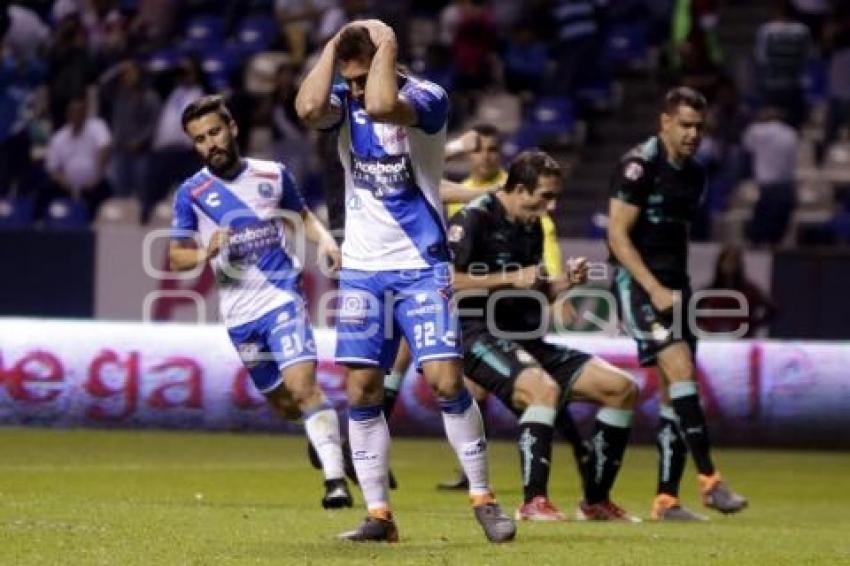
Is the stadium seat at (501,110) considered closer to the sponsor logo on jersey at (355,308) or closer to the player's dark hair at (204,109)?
the player's dark hair at (204,109)

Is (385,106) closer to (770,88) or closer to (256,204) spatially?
(256,204)

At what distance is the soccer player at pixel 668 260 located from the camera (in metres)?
14.3

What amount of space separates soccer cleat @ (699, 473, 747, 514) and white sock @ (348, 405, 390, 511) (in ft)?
10.8

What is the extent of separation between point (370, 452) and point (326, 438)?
8.42 ft

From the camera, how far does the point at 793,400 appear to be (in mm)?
20516

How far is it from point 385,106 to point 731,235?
1462cm

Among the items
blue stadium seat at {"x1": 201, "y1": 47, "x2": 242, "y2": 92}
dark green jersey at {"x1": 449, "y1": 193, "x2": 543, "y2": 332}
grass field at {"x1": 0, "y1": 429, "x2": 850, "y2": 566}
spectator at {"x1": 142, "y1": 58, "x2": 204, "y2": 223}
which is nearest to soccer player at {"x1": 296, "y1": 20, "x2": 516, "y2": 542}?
grass field at {"x1": 0, "y1": 429, "x2": 850, "y2": 566}

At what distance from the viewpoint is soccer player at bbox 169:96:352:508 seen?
14.3 meters

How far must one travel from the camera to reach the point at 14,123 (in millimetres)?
28438

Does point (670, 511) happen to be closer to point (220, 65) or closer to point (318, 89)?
point (318, 89)

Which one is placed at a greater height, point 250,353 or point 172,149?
point 172,149

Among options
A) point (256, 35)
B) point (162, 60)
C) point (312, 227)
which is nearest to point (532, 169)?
point (312, 227)

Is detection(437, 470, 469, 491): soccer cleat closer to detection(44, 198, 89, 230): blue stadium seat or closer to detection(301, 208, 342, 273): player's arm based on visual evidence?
detection(301, 208, 342, 273): player's arm

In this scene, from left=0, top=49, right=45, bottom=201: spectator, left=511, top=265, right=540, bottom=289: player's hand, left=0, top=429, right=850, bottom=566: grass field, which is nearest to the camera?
left=0, top=429, right=850, bottom=566: grass field
